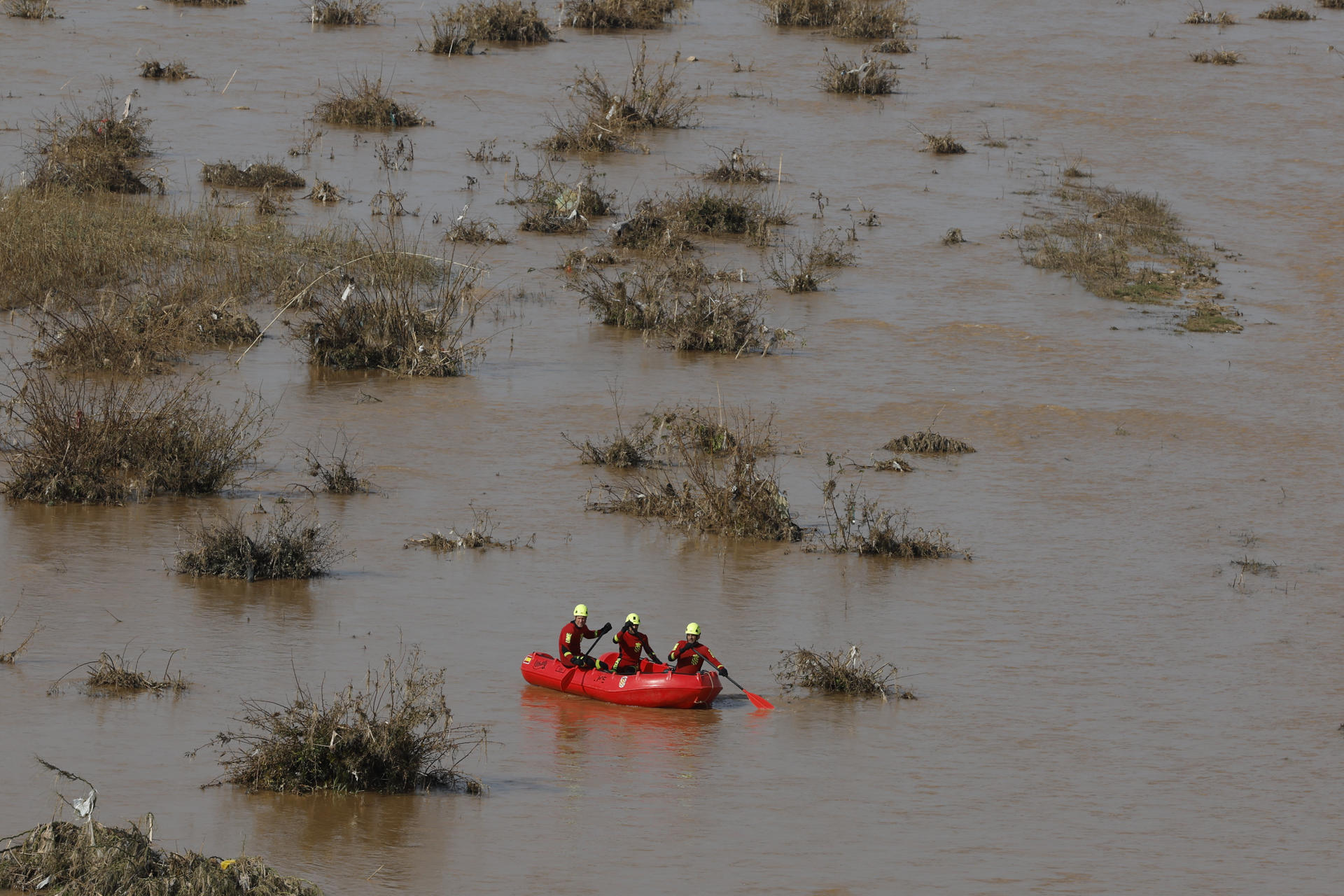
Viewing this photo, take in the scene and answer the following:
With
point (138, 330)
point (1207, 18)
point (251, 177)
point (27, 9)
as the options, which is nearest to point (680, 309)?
point (138, 330)

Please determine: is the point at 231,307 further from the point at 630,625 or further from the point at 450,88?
the point at 450,88

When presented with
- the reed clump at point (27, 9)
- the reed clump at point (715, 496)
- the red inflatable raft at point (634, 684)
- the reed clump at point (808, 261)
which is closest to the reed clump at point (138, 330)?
the reed clump at point (715, 496)

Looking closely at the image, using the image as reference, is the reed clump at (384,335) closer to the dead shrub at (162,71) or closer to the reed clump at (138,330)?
the reed clump at (138,330)

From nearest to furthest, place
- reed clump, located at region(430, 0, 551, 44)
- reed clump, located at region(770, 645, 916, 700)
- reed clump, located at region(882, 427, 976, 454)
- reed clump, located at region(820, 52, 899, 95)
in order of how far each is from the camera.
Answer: reed clump, located at region(770, 645, 916, 700), reed clump, located at region(882, 427, 976, 454), reed clump, located at region(820, 52, 899, 95), reed clump, located at region(430, 0, 551, 44)

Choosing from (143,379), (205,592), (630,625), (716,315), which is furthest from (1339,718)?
(143,379)

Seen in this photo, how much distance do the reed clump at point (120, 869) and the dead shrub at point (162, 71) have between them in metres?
21.8

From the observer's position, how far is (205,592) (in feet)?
39.4

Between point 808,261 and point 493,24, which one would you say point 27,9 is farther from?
point 808,261

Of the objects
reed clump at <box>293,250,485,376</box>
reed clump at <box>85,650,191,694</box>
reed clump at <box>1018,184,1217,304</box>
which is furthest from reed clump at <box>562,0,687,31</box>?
reed clump at <box>85,650,191,694</box>

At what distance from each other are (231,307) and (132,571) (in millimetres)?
6133

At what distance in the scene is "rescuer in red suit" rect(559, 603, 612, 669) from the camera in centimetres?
1080

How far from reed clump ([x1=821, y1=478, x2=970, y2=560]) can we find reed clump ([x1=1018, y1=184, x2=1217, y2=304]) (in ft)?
26.4

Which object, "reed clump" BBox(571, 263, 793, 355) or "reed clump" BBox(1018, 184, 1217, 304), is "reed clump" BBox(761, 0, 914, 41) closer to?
"reed clump" BBox(1018, 184, 1217, 304)

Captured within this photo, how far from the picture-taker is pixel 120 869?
Answer: 23.2ft
